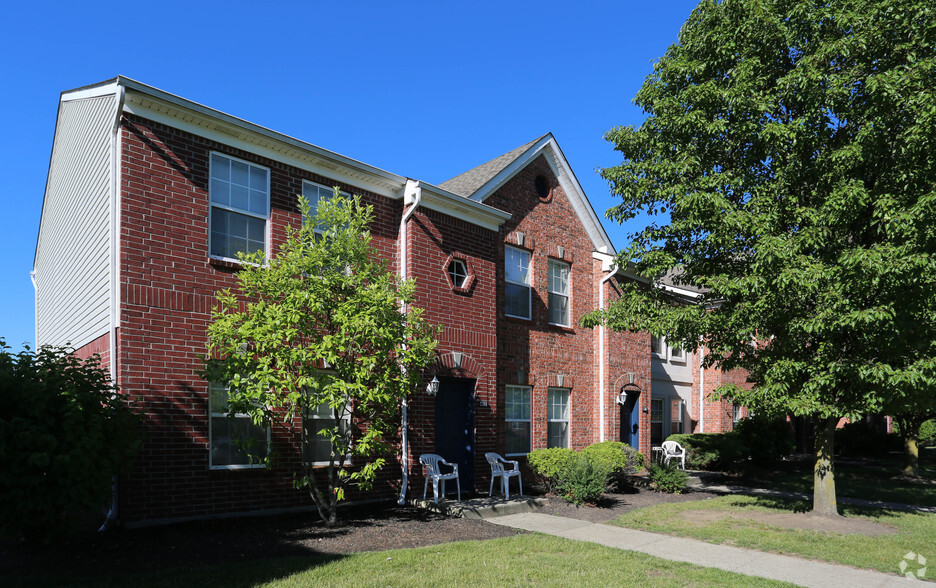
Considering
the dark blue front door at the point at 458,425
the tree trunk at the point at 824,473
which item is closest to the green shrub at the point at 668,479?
the tree trunk at the point at 824,473

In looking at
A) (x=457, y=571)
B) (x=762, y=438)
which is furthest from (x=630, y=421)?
(x=457, y=571)

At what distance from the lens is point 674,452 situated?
734 inches

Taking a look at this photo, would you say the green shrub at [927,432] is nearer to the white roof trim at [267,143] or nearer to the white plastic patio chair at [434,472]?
the white roof trim at [267,143]

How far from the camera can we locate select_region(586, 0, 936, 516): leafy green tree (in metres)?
9.30

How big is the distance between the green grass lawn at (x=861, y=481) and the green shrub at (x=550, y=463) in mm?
6283

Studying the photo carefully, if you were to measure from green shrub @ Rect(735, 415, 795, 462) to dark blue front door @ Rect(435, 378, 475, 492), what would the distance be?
10516mm

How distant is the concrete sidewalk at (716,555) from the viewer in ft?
23.7

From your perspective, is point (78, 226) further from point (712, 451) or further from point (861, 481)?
point (861, 481)

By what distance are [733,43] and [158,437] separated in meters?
10.7

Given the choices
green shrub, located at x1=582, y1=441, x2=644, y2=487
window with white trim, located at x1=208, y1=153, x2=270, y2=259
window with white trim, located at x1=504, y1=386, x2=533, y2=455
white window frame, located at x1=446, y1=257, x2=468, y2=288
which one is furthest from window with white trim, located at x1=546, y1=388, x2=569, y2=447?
window with white trim, located at x1=208, y1=153, x2=270, y2=259

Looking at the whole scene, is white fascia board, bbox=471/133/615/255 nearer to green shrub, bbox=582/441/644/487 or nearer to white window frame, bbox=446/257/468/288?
white window frame, bbox=446/257/468/288

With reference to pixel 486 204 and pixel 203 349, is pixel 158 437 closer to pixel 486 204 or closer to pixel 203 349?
pixel 203 349

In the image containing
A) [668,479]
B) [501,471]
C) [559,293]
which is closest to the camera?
[501,471]

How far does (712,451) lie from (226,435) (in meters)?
13.9
